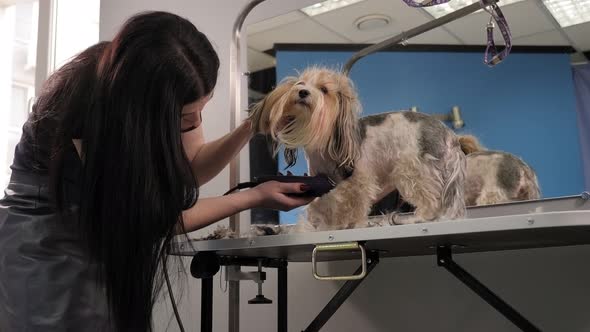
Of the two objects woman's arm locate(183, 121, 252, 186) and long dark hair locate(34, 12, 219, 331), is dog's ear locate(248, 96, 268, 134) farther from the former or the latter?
long dark hair locate(34, 12, 219, 331)

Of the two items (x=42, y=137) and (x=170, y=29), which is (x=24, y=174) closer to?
(x=42, y=137)

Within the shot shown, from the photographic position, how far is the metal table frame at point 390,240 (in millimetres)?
823

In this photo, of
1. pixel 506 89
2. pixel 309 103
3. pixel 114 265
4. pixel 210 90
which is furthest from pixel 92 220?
pixel 506 89

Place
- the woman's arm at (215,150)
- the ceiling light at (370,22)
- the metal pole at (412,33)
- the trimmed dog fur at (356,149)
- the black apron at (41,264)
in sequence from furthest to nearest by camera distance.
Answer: the ceiling light at (370,22) → the metal pole at (412,33) → the woman's arm at (215,150) → the trimmed dog fur at (356,149) → the black apron at (41,264)

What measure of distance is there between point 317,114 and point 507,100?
21.7 inches

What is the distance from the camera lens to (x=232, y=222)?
60.3 inches

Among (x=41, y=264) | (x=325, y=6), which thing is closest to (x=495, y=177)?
(x=325, y=6)

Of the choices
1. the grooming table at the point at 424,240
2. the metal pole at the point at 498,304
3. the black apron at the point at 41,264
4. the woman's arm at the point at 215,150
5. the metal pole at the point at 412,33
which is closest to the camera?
the grooming table at the point at 424,240

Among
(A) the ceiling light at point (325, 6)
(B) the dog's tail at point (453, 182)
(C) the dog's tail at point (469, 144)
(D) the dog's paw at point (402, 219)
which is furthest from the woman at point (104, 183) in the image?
(A) the ceiling light at point (325, 6)

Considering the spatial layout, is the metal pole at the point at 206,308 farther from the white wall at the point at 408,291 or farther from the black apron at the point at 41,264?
the white wall at the point at 408,291

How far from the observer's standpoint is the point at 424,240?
0.96 meters

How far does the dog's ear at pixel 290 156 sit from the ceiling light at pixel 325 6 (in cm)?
61

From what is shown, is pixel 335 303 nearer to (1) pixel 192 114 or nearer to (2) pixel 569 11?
(1) pixel 192 114

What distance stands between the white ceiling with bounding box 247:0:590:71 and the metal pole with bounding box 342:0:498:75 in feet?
0.05
